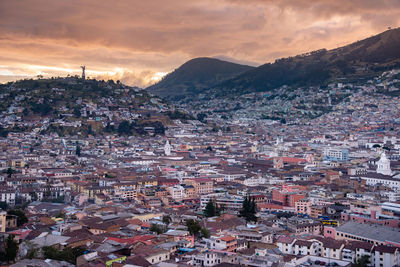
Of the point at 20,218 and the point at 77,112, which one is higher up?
the point at 77,112

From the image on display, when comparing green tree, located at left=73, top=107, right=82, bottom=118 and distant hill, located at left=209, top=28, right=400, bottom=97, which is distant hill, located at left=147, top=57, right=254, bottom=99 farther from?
green tree, located at left=73, top=107, right=82, bottom=118

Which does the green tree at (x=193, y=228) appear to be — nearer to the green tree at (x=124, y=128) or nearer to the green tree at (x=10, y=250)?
the green tree at (x=10, y=250)

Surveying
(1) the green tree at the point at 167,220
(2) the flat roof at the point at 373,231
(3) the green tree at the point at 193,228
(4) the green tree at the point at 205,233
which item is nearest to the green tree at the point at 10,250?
(3) the green tree at the point at 193,228

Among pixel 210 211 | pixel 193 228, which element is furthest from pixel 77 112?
pixel 193 228

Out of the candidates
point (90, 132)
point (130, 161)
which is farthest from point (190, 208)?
point (90, 132)

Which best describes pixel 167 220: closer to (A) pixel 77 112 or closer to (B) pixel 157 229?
(B) pixel 157 229
